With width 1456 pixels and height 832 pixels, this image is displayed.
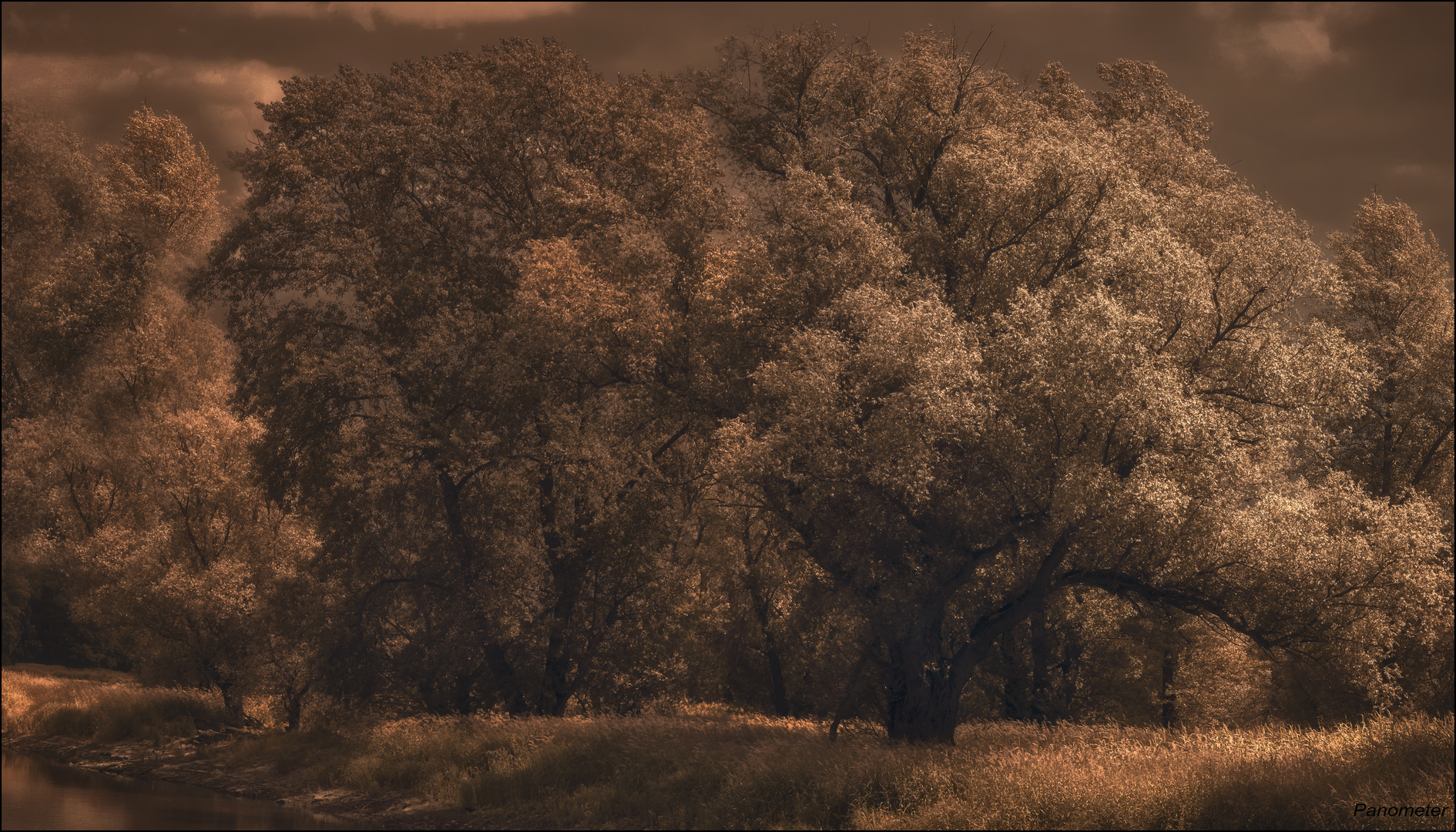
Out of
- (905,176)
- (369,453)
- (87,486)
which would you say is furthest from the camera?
(87,486)

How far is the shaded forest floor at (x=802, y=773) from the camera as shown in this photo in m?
15.3

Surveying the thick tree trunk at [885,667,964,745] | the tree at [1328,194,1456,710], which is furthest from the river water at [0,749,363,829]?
the tree at [1328,194,1456,710]

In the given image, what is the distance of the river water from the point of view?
18.8 metres

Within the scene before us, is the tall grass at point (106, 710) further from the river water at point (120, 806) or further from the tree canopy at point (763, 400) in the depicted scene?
the river water at point (120, 806)

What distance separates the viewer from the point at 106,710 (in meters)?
34.8

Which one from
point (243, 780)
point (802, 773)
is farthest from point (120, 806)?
point (802, 773)

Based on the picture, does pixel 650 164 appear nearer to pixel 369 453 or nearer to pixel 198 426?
pixel 369 453

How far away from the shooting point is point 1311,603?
20.9m

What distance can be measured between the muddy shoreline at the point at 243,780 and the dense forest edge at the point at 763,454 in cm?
58

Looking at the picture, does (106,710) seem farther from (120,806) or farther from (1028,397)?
(1028,397)

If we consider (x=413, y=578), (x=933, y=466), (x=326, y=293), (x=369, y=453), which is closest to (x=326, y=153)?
(x=326, y=293)

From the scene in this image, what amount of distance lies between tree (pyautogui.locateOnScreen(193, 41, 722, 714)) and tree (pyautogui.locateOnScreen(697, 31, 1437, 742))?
5102 mm

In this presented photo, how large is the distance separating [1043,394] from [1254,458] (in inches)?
230

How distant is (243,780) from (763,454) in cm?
1755
